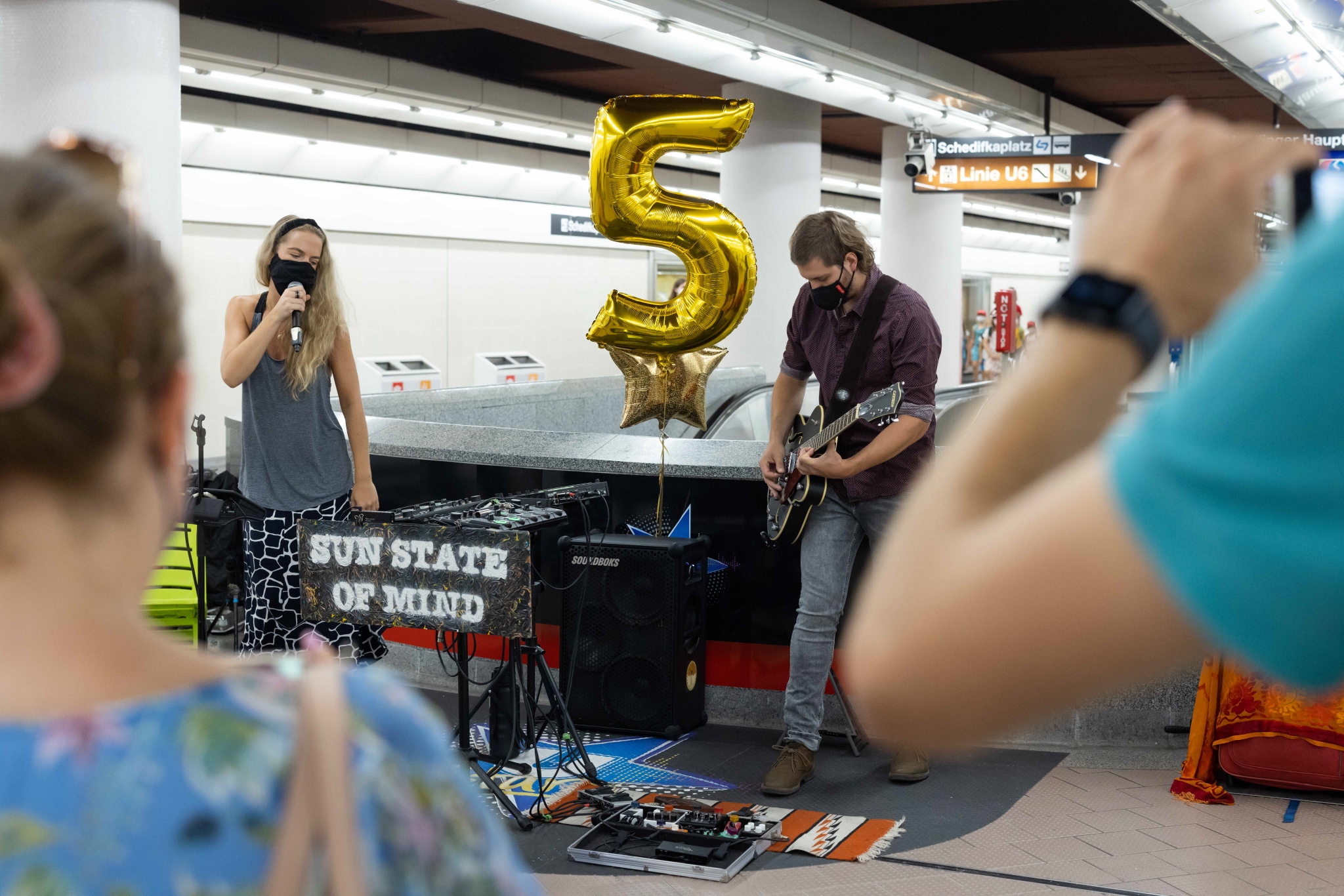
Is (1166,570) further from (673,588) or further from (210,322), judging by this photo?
(210,322)

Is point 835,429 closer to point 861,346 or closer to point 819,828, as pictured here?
point 861,346

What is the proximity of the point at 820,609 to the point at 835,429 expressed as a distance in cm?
61

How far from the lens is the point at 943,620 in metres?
0.56

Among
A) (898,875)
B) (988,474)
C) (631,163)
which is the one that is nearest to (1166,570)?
(988,474)

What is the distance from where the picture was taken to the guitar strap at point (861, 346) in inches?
166

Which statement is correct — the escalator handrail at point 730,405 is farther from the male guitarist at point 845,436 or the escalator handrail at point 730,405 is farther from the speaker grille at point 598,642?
the male guitarist at point 845,436

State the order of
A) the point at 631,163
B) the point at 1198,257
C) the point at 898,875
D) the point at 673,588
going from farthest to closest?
the point at 631,163 < the point at 673,588 < the point at 898,875 < the point at 1198,257

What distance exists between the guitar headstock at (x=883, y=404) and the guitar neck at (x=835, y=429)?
0.14 ft

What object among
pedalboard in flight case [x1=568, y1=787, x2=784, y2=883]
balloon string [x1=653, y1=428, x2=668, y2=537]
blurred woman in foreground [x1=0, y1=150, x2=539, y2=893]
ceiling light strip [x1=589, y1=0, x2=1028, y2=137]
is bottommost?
pedalboard in flight case [x1=568, y1=787, x2=784, y2=883]

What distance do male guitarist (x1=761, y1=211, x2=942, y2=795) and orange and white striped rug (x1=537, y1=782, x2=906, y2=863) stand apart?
18 cm


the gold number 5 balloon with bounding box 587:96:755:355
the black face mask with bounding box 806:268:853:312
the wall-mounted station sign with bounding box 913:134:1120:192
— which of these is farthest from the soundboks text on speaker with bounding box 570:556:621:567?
the wall-mounted station sign with bounding box 913:134:1120:192

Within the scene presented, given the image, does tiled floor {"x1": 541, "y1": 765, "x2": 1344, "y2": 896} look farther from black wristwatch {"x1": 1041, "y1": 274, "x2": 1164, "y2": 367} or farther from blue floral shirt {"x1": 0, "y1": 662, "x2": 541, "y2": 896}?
A: black wristwatch {"x1": 1041, "y1": 274, "x2": 1164, "y2": 367}

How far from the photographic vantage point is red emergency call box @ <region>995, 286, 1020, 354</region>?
23.2 metres

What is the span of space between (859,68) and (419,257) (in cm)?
666
